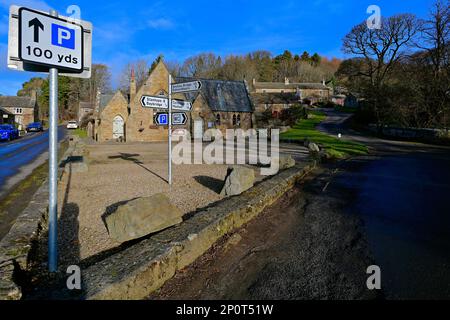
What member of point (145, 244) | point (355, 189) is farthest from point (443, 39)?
point (145, 244)

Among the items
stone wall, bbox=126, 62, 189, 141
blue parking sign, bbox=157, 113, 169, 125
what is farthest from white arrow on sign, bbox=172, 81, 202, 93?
stone wall, bbox=126, 62, 189, 141

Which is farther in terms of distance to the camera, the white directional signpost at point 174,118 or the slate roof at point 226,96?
the slate roof at point 226,96

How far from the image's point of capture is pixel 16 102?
240 ft

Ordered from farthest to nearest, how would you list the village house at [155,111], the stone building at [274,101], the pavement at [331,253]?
the stone building at [274,101]
the village house at [155,111]
the pavement at [331,253]

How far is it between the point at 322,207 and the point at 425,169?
28.7 feet

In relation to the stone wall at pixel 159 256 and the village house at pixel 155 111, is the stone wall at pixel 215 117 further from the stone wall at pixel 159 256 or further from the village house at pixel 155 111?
the stone wall at pixel 159 256

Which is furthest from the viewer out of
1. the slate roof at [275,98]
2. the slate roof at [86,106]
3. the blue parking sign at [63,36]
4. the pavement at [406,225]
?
the slate roof at [86,106]

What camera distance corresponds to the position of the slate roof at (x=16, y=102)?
71812mm

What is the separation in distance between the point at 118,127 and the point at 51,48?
34630 mm

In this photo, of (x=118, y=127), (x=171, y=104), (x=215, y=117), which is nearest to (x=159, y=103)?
(x=171, y=104)

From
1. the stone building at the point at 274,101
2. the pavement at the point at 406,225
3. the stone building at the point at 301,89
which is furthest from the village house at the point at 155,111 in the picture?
the stone building at the point at 301,89

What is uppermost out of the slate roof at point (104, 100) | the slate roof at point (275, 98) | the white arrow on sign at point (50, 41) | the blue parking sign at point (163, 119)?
the slate roof at point (275, 98)

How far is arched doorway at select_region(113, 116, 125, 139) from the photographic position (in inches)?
1416
